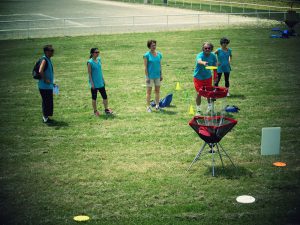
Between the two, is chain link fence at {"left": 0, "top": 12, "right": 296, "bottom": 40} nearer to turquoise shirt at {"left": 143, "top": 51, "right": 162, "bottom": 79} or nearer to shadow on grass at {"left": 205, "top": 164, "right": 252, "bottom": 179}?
turquoise shirt at {"left": 143, "top": 51, "right": 162, "bottom": 79}

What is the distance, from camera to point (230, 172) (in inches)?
348

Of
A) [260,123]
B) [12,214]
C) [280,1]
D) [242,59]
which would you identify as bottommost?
[12,214]

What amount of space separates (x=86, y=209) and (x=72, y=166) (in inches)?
75.8

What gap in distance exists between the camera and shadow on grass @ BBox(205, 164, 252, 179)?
8680mm

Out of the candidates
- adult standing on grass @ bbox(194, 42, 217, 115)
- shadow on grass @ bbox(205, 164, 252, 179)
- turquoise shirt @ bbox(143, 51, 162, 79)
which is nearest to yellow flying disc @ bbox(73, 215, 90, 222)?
shadow on grass @ bbox(205, 164, 252, 179)

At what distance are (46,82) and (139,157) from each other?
11.9ft

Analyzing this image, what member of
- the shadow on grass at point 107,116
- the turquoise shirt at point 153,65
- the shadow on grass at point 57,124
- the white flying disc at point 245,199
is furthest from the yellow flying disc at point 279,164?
the shadow on grass at point 57,124

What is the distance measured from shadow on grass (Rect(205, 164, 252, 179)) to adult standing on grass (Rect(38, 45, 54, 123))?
16.4ft

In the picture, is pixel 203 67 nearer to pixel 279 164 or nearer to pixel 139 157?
pixel 139 157

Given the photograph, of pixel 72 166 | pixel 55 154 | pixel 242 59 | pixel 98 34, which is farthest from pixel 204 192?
pixel 98 34

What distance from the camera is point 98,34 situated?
98.4 feet

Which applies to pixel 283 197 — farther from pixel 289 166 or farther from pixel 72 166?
pixel 72 166

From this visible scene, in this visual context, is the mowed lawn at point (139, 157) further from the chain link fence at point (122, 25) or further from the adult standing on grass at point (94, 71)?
the chain link fence at point (122, 25)

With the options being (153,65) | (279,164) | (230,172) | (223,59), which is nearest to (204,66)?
(153,65)
